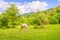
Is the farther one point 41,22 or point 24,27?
point 41,22

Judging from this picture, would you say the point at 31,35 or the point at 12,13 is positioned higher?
the point at 12,13

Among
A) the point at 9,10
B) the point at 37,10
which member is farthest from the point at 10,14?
the point at 37,10

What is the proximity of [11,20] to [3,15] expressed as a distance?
11.8 ft

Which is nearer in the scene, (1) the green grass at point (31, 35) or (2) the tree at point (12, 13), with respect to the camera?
(1) the green grass at point (31, 35)

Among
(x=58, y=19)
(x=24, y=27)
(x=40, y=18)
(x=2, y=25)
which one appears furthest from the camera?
(x=58, y=19)

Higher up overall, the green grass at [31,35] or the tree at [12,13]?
the tree at [12,13]

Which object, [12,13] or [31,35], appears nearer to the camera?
[31,35]

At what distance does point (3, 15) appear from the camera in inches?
2712

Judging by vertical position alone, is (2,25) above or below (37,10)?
below

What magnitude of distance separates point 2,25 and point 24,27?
57.7 feet

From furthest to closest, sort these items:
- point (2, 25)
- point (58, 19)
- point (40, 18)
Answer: point (58, 19) < point (40, 18) < point (2, 25)

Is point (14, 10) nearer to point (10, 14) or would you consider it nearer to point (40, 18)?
point (10, 14)

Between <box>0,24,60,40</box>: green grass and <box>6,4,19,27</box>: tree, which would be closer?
<box>0,24,60,40</box>: green grass

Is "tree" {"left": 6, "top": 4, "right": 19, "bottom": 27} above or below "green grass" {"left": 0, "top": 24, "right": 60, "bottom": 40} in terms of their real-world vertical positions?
above
